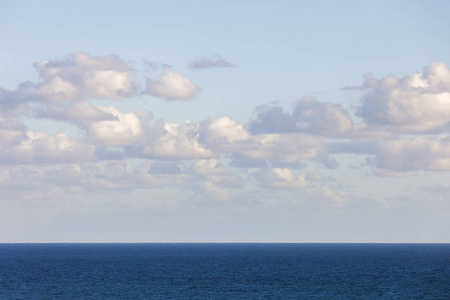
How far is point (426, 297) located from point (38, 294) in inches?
2496

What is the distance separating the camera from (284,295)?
Result: 107062 millimetres

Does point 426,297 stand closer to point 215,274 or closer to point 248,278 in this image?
point 248,278

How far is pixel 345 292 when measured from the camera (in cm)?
11156

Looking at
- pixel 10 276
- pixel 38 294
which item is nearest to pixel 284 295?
pixel 38 294

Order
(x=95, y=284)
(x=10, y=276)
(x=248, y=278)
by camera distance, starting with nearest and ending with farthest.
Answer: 1. (x=95, y=284)
2. (x=248, y=278)
3. (x=10, y=276)

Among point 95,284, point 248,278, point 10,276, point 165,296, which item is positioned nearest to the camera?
point 165,296

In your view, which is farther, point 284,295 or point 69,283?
point 69,283

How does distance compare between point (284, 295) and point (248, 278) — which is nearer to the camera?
point (284, 295)

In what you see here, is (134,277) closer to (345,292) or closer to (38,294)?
(38,294)

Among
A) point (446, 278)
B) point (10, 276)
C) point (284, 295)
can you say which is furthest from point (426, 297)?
point (10, 276)

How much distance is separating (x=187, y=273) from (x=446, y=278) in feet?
194

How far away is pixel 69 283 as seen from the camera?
12850 centimetres

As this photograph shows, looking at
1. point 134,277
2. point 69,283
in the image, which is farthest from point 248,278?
point 69,283

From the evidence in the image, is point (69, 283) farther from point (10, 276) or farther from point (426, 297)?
point (426, 297)
